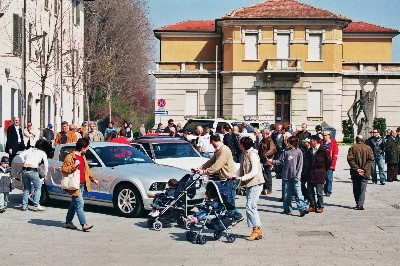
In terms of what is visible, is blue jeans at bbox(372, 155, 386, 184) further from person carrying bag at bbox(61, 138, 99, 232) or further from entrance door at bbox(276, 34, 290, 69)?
entrance door at bbox(276, 34, 290, 69)

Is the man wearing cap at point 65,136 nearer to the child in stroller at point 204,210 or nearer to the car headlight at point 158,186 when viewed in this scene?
the car headlight at point 158,186

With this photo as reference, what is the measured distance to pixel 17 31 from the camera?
34.5m

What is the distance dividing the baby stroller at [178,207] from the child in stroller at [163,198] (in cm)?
5

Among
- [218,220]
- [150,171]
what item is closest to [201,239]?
[218,220]

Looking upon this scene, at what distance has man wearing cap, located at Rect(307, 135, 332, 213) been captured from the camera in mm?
15984

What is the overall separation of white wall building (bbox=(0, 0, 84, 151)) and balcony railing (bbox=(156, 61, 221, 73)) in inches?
285

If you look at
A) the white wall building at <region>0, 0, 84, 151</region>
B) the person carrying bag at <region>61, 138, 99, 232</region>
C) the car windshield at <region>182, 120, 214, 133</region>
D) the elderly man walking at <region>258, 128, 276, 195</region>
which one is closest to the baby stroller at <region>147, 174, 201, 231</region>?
the person carrying bag at <region>61, 138, 99, 232</region>

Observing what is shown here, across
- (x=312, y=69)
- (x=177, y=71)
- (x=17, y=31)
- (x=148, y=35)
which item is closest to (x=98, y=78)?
(x=177, y=71)

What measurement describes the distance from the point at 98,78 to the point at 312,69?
57.7 feet

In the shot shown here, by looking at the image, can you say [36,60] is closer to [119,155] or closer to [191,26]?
[119,155]

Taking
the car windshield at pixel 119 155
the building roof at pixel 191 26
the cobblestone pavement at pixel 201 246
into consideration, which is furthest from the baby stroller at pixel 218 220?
the building roof at pixel 191 26

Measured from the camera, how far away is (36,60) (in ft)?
119

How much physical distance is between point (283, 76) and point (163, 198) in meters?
41.2

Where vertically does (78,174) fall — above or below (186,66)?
below
